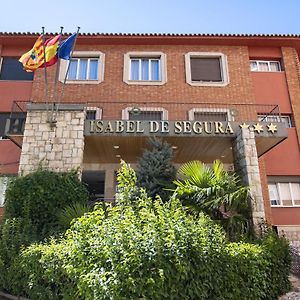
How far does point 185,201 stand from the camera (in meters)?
8.21

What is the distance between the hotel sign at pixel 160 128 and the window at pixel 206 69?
4.94 meters

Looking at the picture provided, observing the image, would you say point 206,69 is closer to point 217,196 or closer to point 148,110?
point 148,110

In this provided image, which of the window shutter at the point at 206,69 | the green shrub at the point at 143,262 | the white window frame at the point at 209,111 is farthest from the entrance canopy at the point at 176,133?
the window shutter at the point at 206,69

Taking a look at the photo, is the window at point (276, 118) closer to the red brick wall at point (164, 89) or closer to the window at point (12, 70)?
the red brick wall at point (164, 89)

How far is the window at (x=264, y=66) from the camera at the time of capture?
15.5 meters

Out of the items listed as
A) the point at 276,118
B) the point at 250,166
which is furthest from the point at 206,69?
the point at 250,166

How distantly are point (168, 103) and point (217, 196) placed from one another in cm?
674

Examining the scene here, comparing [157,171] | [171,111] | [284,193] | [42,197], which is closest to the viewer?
[42,197]

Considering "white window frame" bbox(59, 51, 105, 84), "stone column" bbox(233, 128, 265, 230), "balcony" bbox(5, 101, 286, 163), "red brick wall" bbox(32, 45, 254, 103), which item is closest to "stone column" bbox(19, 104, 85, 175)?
"balcony" bbox(5, 101, 286, 163)

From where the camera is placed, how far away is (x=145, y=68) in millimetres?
15289

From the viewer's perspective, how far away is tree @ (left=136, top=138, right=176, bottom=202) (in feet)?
30.1

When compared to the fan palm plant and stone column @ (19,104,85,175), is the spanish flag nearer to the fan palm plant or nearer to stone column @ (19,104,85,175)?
stone column @ (19,104,85,175)

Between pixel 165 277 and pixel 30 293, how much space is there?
9.61ft

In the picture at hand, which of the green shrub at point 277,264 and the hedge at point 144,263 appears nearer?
the hedge at point 144,263
